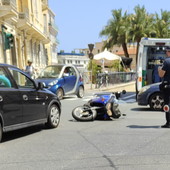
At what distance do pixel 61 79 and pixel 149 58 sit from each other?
4120 millimetres

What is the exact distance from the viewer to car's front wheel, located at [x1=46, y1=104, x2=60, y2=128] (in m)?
7.55

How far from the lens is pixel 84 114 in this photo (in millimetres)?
8781

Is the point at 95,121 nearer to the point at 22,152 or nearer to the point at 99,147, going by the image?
the point at 99,147

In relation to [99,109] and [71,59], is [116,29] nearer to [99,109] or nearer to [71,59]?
[99,109]

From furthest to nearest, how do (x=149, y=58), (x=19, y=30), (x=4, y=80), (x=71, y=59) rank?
(x=71, y=59) < (x=19, y=30) < (x=149, y=58) < (x=4, y=80)

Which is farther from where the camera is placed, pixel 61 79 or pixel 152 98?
pixel 61 79

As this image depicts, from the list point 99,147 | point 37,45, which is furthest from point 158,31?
point 99,147

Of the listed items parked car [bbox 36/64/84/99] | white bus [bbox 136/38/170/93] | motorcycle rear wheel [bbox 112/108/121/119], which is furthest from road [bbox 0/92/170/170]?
parked car [bbox 36/64/84/99]

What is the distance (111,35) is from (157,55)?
3224 centimetres

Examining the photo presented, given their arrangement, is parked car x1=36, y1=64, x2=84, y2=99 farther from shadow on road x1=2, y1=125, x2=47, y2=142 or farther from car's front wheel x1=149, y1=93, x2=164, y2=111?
shadow on road x1=2, y1=125, x2=47, y2=142

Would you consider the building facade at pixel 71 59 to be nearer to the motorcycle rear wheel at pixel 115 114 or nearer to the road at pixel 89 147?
the motorcycle rear wheel at pixel 115 114

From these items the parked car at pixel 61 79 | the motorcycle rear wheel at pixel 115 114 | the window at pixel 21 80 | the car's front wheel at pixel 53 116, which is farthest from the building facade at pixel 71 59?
the window at pixel 21 80

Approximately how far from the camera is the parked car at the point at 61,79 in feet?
46.3

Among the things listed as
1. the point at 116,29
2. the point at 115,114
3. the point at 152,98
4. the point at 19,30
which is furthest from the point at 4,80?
the point at 116,29
